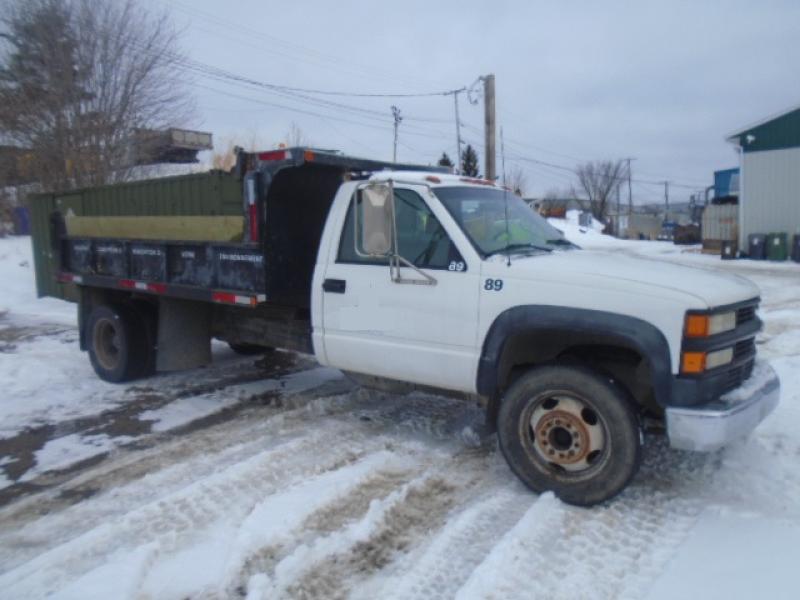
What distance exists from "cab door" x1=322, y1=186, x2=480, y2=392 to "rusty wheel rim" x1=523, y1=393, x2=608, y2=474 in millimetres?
539

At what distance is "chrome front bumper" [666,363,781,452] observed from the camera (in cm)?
363

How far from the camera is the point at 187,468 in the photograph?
4.73 m

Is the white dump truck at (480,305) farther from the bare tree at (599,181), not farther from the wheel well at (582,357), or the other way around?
the bare tree at (599,181)

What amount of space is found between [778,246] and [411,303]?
2134cm

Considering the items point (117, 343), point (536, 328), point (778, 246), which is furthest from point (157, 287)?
point (778, 246)

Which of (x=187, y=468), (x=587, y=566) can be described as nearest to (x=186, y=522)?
(x=187, y=468)

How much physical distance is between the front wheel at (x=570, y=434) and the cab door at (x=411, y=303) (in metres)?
0.44

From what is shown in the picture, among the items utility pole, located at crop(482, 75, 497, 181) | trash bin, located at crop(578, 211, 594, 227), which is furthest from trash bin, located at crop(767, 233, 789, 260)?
trash bin, located at crop(578, 211, 594, 227)

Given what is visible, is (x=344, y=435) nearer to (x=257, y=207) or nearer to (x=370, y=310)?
(x=370, y=310)

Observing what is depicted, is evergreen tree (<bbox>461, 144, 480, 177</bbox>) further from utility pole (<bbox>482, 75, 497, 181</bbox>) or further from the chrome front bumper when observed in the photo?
the chrome front bumper

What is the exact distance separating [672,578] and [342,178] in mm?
3995

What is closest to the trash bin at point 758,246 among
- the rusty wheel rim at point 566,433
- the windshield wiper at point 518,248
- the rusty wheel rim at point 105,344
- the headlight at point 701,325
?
the windshield wiper at point 518,248

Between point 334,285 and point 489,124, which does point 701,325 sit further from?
point 489,124

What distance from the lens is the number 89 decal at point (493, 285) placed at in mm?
4277
